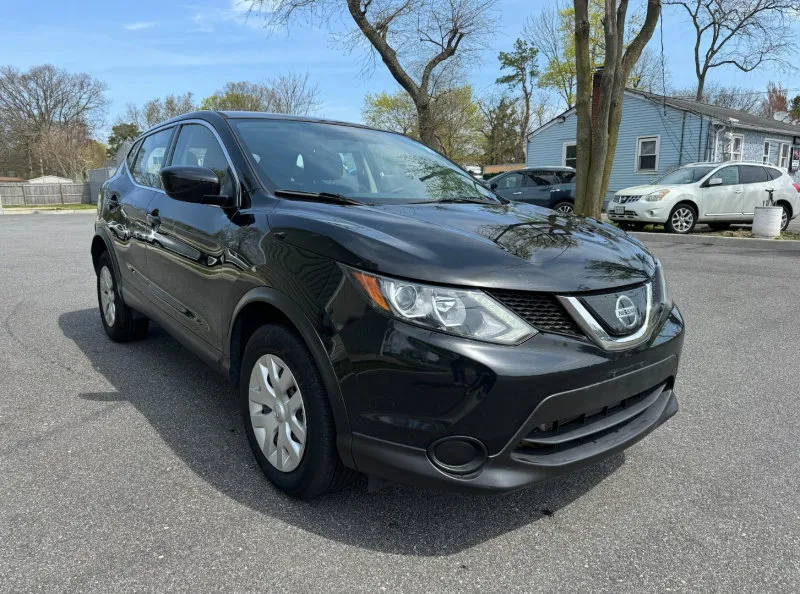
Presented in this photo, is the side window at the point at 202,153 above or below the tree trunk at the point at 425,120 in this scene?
below

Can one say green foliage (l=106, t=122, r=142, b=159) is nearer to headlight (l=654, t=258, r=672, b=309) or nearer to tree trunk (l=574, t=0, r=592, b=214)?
tree trunk (l=574, t=0, r=592, b=214)

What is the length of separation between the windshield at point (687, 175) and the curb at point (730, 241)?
6.07 ft

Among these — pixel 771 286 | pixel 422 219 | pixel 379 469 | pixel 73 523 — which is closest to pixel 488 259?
pixel 422 219

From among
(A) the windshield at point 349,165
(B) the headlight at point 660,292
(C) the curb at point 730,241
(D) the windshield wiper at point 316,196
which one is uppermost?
(A) the windshield at point 349,165

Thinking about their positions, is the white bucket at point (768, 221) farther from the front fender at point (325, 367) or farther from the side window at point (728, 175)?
the front fender at point (325, 367)

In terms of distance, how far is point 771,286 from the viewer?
7297 millimetres

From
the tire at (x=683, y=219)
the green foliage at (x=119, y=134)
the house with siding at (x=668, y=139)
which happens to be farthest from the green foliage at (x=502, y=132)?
the tire at (x=683, y=219)

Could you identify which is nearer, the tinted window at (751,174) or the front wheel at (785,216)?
the tinted window at (751,174)

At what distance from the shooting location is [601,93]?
1179cm

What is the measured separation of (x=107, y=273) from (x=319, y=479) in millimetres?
3345

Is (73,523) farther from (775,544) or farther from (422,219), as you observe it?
(775,544)

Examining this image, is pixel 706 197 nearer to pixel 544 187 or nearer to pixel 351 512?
pixel 544 187

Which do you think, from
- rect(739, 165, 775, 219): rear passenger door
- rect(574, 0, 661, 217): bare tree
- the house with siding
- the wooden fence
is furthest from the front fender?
the wooden fence

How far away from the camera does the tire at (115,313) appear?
15.1ft
